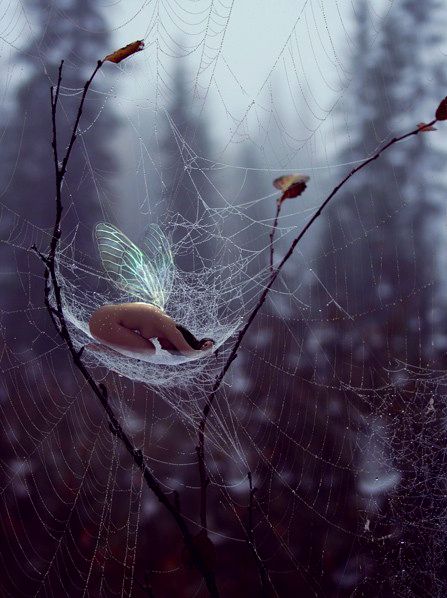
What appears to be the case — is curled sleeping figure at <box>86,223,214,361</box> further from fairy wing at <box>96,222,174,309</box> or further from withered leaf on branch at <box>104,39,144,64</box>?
withered leaf on branch at <box>104,39,144,64</box>

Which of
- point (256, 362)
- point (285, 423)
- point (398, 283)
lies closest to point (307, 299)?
point (256, 362)

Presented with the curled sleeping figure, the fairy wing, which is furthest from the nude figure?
the fairy wing

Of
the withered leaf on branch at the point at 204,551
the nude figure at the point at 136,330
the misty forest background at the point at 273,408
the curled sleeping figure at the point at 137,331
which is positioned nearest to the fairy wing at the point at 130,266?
the curled sleeping figure at the point at 137,331

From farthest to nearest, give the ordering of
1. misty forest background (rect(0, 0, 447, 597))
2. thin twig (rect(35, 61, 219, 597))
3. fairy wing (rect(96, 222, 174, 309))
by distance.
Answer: misty forest background (rect(0, 0, 447, 597)) < fairy wing (rect(96, 222, 174, 309)) < thin twig (rect(35, 61, 219, 597))

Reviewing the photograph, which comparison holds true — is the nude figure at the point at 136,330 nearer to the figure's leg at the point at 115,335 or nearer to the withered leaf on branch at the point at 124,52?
the figure's leg at the point at 115,335

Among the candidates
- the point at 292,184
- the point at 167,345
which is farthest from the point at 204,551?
the point at 292,184

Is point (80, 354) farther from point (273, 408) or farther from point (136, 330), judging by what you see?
point (273, 408)
